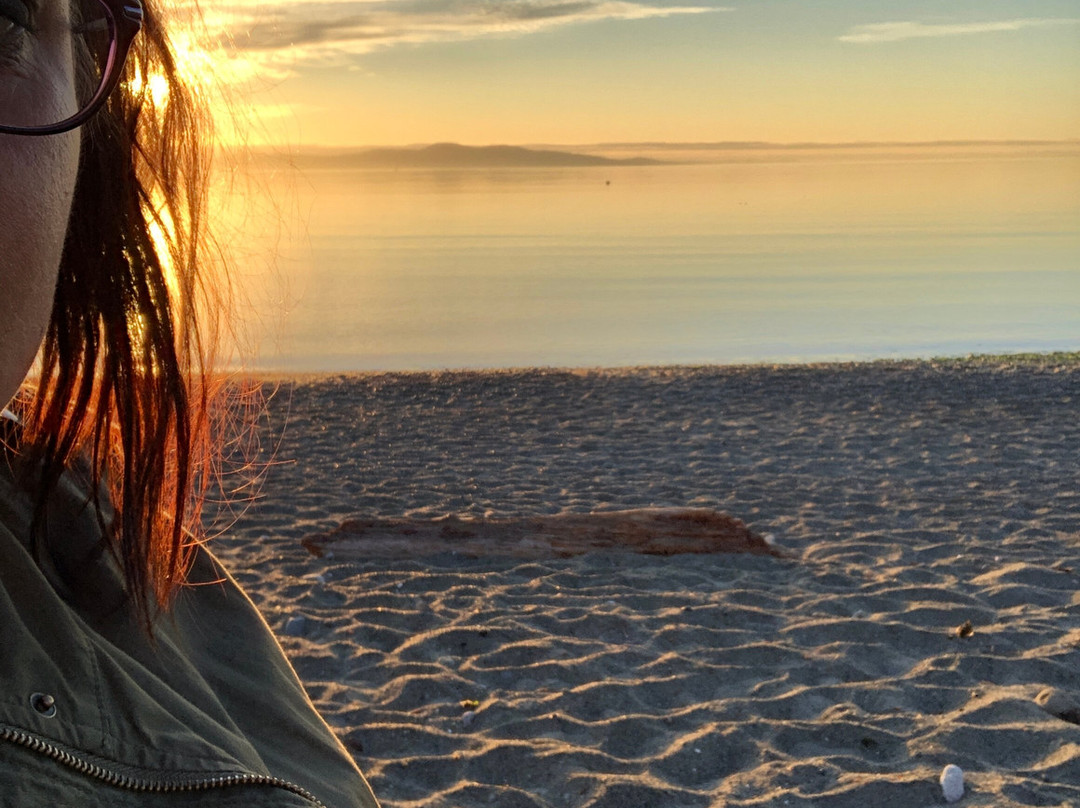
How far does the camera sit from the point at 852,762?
397cm

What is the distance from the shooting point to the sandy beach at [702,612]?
4.00 meters

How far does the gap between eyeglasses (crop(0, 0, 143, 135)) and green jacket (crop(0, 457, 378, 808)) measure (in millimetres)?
493

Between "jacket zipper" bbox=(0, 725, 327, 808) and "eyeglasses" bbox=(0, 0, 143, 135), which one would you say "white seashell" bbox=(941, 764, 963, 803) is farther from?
"eyeglasses" bbox=(0, 0, 143, 135)

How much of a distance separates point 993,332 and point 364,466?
1592 centimetres

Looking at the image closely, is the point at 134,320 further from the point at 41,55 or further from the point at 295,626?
the point at 295,626

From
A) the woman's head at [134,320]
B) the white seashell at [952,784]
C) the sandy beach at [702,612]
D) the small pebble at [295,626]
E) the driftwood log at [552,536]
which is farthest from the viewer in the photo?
the driftwood log at [552,536]

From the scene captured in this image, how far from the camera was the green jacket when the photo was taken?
1.06 meters

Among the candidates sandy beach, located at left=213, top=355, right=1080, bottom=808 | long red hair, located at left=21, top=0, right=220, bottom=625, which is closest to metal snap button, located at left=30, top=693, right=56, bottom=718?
long red hair, located at left=21, top=0, right=220, bottom=625

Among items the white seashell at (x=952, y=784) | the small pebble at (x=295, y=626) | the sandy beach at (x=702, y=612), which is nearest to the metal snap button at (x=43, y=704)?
the sandy beach at (x=702, y=612)

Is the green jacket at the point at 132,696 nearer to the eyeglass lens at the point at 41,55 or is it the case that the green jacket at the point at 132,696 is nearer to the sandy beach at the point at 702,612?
the eyeglass lens at the point at 41,55

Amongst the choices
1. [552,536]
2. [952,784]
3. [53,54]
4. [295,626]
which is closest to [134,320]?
[53,54]

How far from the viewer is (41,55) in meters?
0.99

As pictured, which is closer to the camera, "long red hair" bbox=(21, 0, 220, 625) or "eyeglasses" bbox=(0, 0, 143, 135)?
"eyeglasses" bbox=(0, 0, 143, 135)

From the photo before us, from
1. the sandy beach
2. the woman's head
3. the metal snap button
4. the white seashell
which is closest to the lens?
the metal snap button
